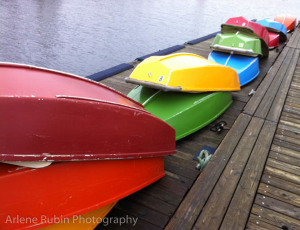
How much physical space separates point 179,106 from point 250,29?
12.3 ft

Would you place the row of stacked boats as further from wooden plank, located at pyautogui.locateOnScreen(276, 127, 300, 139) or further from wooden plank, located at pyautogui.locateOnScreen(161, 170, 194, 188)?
wooden plank, located at pyautogui.locateOnScreen(276, 127, 300, 139)

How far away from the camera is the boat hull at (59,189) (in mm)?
1703

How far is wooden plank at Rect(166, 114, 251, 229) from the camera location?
8.07ft

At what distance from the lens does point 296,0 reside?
1227 inches

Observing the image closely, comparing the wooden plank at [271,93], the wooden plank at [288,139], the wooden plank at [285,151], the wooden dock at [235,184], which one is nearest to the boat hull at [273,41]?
the wooden plank at [271,93]

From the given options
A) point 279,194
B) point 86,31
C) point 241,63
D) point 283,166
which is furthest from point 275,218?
point 86,31

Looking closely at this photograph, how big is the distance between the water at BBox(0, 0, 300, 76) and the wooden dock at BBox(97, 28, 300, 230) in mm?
4383

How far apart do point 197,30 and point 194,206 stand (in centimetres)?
1165

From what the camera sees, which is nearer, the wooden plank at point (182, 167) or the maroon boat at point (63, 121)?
the maroon boat at point (63, 121)

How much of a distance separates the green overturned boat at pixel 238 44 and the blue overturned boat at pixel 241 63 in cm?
15

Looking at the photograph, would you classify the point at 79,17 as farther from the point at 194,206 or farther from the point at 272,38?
the point at 194,206

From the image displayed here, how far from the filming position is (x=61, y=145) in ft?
5.96

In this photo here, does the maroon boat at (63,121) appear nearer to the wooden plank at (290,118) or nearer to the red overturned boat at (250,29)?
the wooden plank at (290,118)

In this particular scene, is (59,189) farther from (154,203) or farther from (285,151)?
(285,151)
